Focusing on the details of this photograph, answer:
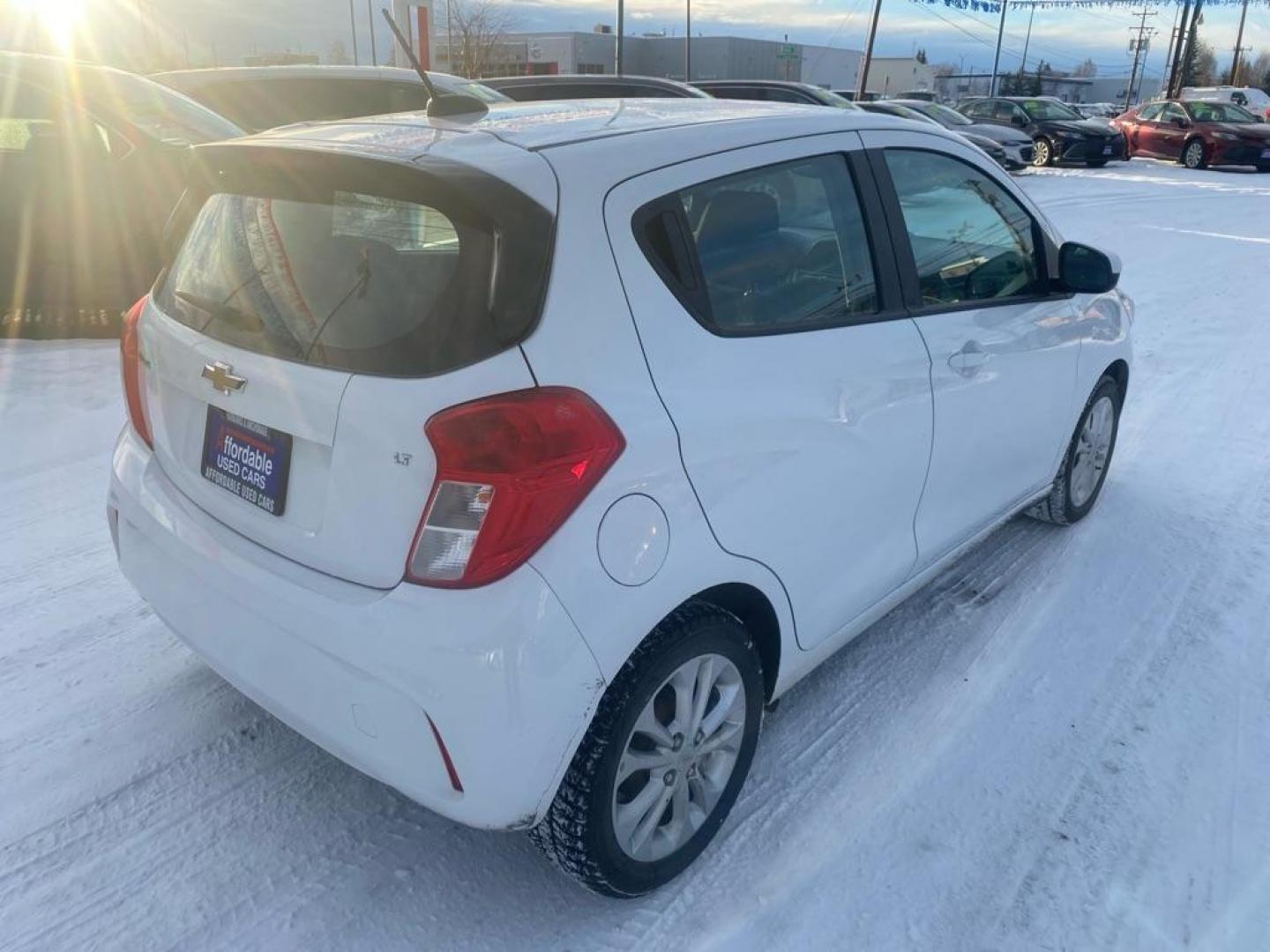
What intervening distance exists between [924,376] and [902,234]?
43 centimetres

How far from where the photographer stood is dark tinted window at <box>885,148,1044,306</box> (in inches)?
118

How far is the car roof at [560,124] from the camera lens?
2.28 meters

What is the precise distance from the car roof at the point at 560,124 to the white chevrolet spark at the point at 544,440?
0.02m

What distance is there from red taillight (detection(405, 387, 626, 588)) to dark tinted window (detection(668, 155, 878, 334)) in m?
0.54

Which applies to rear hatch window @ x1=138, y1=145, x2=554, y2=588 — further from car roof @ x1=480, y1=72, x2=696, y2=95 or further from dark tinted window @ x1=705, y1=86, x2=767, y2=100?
dark tinted window @ x1=705, y1=86, x2=767, y2=100

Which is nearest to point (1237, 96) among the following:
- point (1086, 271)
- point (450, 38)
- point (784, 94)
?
point (450, 38)

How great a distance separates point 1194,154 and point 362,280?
2584 cm

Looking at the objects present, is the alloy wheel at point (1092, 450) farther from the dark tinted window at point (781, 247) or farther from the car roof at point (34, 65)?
the car roof at point (34, 65)

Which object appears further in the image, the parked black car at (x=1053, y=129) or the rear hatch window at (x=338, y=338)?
the parked black car at (x=1053, y=129)

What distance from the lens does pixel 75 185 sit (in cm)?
618

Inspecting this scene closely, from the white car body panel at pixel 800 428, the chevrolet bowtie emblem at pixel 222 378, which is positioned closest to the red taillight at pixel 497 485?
the white car body panel at pixel 800 428

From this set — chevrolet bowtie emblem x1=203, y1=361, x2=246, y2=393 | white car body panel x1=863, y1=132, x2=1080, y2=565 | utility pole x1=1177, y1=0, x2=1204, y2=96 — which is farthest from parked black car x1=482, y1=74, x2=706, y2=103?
utility pole x1=1177, y1=0, x2=1204, y2=96

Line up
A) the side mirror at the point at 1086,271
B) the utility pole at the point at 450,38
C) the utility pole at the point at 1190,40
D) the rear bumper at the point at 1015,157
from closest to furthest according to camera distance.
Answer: the side mirror at the point at 1086,271, the rear bumper at the point at 1015,157, the utility pole at the point at 450,38, the utility pole at the point at 1190,40

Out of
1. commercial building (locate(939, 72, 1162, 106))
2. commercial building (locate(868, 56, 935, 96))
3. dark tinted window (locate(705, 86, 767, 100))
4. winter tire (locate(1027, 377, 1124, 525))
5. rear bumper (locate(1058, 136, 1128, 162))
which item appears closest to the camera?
winter tire (locate(1027, 377, 1124, 525))
